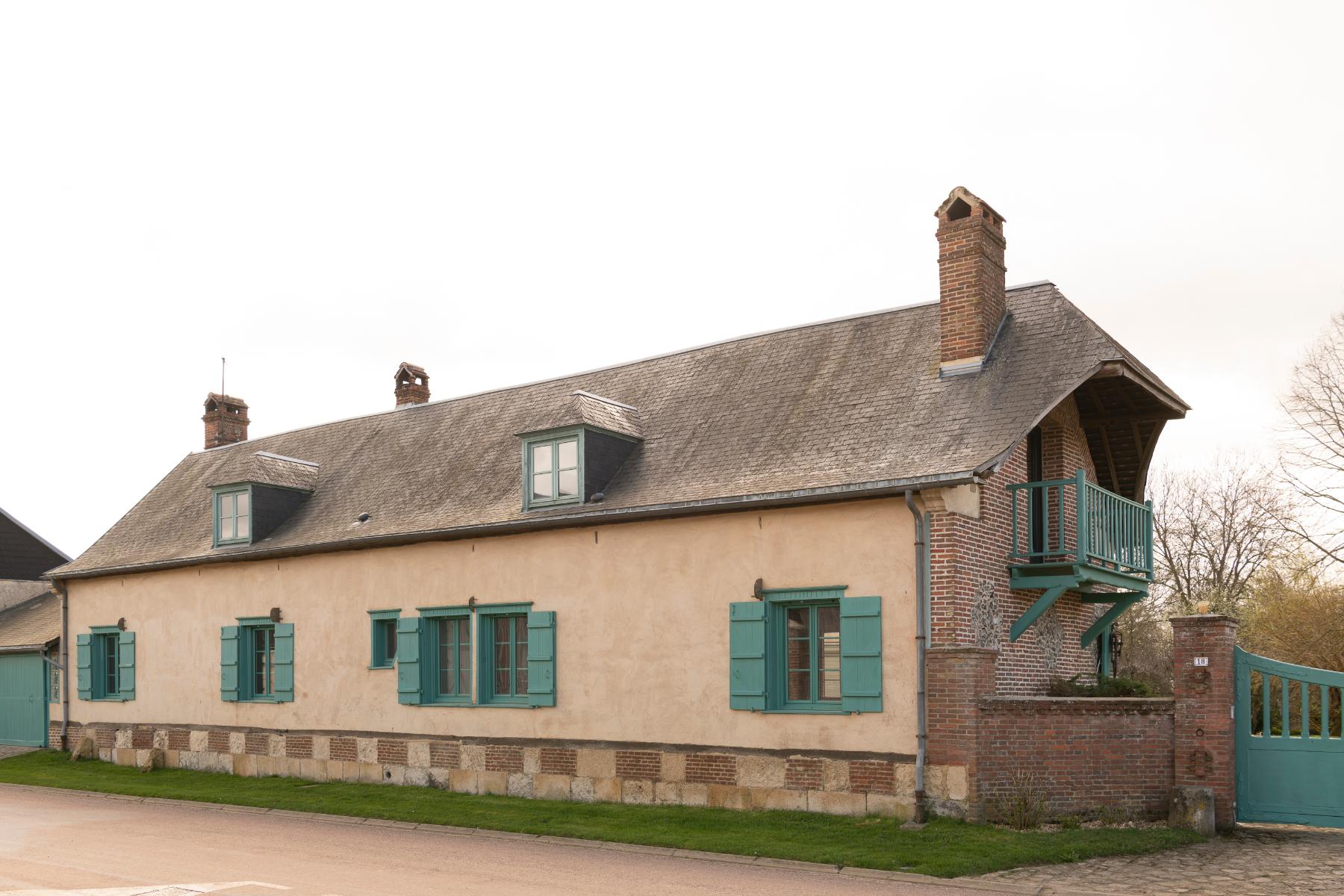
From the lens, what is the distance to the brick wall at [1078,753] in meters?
13.2

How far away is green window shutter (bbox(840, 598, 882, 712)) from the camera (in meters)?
13.9

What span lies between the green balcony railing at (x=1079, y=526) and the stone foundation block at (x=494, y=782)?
7.39m

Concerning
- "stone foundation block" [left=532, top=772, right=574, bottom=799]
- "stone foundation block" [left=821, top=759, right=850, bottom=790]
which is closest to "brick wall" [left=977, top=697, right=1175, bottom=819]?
"stone foundation block" [left=821, top=759, right=850, bottom=790]

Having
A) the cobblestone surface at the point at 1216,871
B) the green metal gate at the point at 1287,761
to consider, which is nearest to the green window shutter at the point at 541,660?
the cobblestone surface at the point at 1216,871

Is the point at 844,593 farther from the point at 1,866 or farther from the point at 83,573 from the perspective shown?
the point at 83,573

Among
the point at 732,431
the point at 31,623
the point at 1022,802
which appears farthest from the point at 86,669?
the point at 1022,802

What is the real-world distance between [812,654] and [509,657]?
499cm

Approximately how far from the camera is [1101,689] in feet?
51.2

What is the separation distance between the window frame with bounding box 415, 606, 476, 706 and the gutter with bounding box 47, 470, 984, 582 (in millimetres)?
1073

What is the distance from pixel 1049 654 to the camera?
1625 cm

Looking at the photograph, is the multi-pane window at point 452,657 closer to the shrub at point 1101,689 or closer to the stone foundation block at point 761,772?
the stone foundation block at point 761,772

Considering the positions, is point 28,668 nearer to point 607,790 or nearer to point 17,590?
point 17,590

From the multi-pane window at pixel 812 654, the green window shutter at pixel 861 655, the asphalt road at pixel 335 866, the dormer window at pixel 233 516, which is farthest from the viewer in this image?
the dormer window at pixel 233 516

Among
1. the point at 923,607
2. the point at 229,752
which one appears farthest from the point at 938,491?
the point at 229,752
